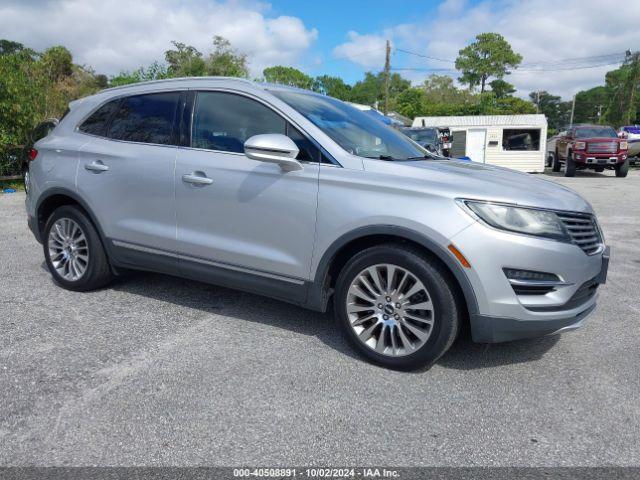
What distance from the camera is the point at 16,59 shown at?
13922 millimetres

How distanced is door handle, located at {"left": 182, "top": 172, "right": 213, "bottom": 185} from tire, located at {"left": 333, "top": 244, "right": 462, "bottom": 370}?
117cm

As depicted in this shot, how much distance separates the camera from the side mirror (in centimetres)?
318

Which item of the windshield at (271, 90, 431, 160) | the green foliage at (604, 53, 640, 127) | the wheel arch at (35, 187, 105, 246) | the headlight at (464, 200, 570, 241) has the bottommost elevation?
the wheel arch at (35, 187, 105, 246)

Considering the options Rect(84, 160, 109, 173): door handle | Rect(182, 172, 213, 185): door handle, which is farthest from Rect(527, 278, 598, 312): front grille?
Rect(84, 160, 109, 173): door handle

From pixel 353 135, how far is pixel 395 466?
7.11 feet

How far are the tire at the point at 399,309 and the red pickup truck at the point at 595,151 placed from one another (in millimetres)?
18630

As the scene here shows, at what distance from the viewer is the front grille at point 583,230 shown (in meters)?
2.96

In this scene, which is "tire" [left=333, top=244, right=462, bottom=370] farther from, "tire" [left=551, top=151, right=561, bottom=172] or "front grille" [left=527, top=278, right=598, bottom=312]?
"tire" [left=551, top=151, right=561, bottom=172]

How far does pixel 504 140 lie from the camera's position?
85.2 feet

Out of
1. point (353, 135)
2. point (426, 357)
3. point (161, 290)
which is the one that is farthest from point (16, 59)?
point (426, 357)

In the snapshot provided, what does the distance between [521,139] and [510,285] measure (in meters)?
24.7

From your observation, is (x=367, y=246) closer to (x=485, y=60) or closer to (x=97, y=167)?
(x=97, y=167)

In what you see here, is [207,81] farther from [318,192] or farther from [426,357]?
[426,357]

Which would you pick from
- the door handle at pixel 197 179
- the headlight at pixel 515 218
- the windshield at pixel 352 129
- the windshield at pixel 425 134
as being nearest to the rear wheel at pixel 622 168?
the windshield at pixel 425 134
